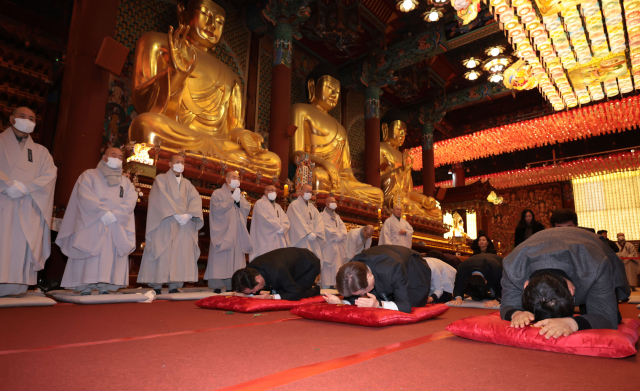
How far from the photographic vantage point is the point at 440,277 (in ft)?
12.9

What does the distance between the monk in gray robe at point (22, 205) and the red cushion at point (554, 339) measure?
3710 mm

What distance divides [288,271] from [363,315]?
1176 millimetres

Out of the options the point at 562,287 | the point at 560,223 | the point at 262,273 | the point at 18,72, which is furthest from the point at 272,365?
the point at 18,72

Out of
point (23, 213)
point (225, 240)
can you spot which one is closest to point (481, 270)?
point (225, 240)

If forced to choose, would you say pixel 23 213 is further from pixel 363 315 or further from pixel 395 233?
pixel 395 233

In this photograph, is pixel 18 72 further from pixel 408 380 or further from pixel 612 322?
pixel 612 322

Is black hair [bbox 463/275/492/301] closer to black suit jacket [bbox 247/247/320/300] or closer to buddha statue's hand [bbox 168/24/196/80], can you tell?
black suit jacket [bbox 247/247/320/300]

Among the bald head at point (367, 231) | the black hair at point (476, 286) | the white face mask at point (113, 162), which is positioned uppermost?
the white face mask at point (113, 162)

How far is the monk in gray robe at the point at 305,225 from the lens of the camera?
589 cm

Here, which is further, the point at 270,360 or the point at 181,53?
the point at 181,53

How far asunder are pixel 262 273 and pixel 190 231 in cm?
165

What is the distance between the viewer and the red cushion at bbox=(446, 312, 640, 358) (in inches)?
63.6

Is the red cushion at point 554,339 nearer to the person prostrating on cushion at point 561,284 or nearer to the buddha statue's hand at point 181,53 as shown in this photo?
the person prostrating on cushion at point 561,284

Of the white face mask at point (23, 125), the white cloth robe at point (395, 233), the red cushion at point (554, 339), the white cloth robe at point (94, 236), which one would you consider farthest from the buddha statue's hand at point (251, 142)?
the red cushion at point (554, 339)
